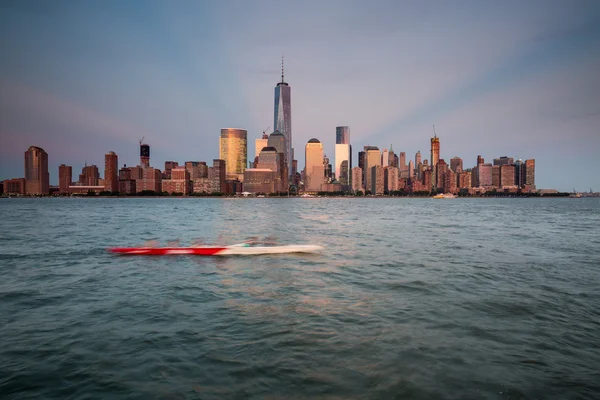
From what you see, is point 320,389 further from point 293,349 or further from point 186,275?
point 186,275

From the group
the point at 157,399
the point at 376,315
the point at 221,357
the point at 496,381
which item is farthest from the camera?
the point at 376,315

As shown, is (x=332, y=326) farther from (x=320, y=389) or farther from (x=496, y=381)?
(x=496, y=381)

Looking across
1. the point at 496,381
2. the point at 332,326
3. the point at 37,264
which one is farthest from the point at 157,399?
the point at 37,264

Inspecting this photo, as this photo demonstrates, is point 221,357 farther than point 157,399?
Yes

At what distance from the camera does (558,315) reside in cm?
1627

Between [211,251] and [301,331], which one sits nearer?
[301,331]

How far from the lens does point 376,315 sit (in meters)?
16.2

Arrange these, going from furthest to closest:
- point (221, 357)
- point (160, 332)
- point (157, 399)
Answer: point (160, 332), point (221, 357), point (157, 399)

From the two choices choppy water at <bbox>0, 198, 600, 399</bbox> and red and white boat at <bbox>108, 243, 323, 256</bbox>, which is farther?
red and white boat at <bbox>108, 243, 323, 256</bbox>

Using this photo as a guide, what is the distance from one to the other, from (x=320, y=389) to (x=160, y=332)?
7.46 meters

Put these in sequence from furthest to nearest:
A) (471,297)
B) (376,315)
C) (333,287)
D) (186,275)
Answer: (186,275) < (333,287) < (471,297) < (376,315)

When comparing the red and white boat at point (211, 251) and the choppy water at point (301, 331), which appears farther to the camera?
the red and white boat at point (211, 251)

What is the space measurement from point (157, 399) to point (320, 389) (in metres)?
4.36

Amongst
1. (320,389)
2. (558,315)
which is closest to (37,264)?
(320,389)
